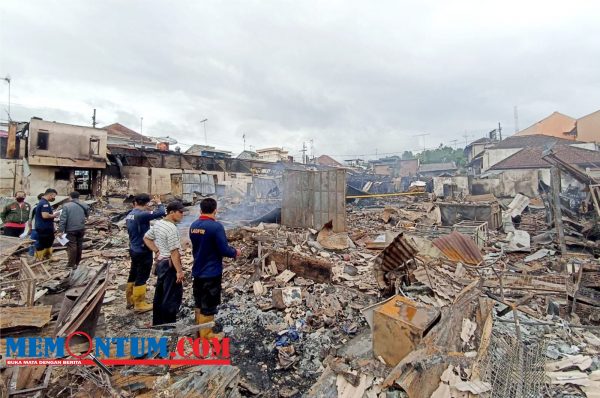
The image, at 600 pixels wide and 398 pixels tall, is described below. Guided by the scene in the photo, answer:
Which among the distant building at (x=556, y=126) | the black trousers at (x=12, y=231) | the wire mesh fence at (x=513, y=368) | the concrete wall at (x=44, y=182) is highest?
the distant building at (x=556, y=126)

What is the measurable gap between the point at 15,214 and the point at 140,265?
4416 millimetres

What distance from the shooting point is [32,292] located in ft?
11.4

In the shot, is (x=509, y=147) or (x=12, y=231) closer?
(x=12, y=231)

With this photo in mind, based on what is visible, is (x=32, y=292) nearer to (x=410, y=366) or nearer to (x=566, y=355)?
(x=410, y=366)

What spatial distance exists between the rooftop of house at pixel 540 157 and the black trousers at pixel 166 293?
23764mm

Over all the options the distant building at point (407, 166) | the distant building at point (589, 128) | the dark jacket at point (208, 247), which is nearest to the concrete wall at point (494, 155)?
the distant building at point (589, 128)

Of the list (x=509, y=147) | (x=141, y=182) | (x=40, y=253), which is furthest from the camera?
(x=509, y=147)

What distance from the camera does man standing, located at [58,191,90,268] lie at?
5.64 metres

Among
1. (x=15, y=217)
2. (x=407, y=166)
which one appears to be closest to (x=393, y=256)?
(x=15, y=217)

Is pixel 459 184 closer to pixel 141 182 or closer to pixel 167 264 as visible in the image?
pixel 167 264

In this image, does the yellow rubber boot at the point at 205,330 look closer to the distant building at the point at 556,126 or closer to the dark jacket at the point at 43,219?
the dark jacket at the point at 43,219

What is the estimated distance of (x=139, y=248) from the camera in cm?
434

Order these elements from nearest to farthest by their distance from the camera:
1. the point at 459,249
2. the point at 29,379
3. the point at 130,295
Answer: the point at 29,379
the point at 130,295
the point at 459,249

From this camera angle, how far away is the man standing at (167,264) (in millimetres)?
3711
